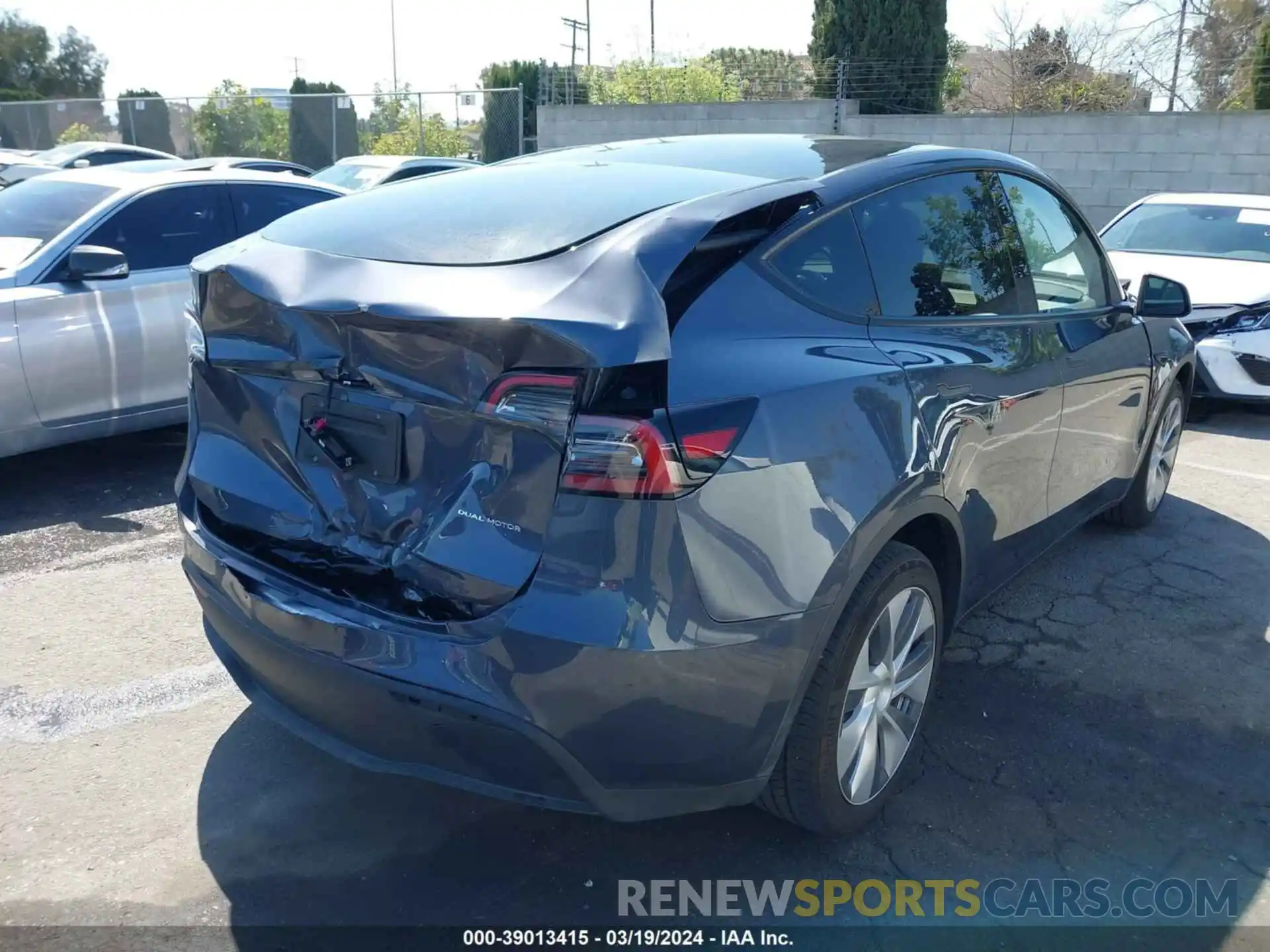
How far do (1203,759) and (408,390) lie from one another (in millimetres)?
2660

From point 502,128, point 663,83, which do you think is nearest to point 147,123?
point 502,128

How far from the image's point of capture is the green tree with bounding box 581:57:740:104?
2762 centimetres

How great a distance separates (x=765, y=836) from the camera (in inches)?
113

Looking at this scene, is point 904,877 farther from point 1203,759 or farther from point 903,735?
point 1203,759

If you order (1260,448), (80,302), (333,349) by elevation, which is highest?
(333,349)

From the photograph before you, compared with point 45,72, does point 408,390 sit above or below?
below

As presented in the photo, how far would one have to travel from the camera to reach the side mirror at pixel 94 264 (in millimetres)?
5238

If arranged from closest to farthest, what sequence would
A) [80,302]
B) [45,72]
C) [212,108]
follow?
[80,302] < [212,108] < [45,72]

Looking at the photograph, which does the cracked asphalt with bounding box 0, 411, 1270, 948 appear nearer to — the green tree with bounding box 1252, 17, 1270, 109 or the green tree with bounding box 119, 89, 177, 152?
the green tree with bounding box 1252, 17, 1270, 109

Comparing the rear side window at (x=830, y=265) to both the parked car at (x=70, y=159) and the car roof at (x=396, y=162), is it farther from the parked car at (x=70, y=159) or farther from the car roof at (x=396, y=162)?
the parked car at (x=70, y=159)

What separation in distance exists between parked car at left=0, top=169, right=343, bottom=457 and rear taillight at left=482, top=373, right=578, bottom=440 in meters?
3.57

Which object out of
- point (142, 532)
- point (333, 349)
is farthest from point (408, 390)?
point (142, 532)

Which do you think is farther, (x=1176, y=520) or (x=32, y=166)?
(x=32, y=166)

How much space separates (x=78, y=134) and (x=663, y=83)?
15089 millimetres
